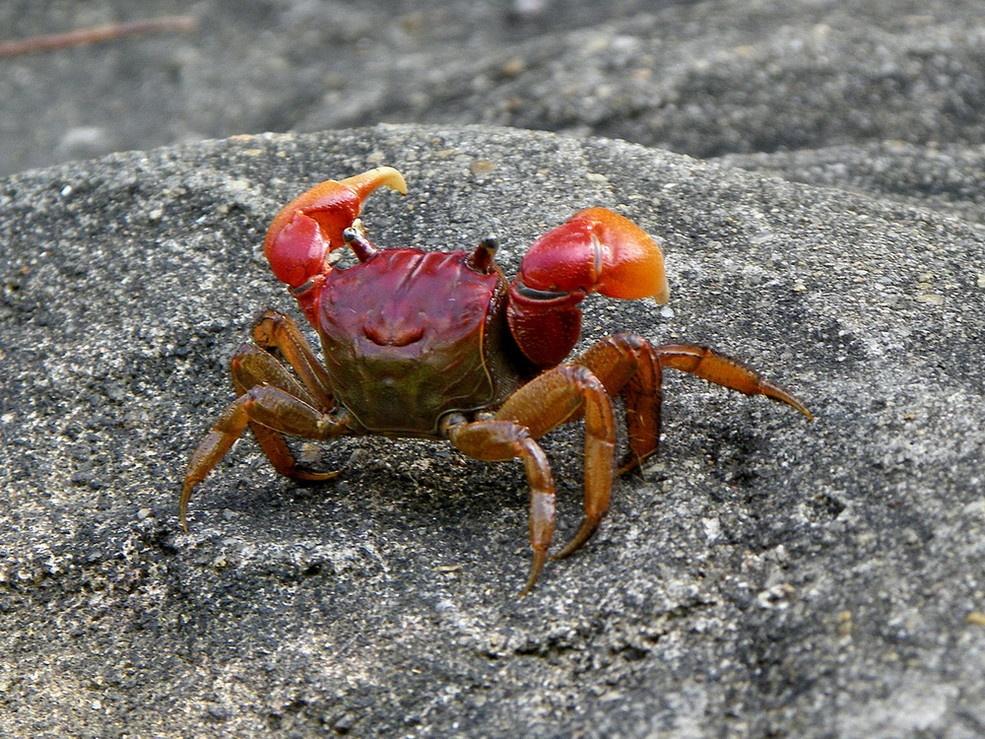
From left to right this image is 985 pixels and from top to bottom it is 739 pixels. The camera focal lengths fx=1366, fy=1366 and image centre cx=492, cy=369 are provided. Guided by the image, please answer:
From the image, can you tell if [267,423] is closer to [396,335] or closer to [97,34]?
[396,335]

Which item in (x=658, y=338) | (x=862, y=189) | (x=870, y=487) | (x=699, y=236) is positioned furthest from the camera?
(x=862, y=189)

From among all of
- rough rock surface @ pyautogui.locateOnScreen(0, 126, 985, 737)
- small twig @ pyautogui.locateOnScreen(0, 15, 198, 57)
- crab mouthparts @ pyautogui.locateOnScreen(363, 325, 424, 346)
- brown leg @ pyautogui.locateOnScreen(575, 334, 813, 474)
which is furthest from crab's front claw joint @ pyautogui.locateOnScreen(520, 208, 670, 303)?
small twig @ pyautogui.locateOnScreen(0, 15, 198, 57)

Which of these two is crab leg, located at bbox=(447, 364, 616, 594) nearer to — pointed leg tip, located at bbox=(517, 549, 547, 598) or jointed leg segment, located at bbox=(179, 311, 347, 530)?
pointed leg tip, located at bbox=(517, 549, 547, 598)

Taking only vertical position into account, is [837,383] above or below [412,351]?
below

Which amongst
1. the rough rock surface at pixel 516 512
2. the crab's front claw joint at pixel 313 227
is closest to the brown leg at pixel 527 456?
the rough rock surface at pixel 516 512

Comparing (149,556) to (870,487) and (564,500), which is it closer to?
(564,500)

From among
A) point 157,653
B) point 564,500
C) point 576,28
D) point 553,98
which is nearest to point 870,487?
point 564,500

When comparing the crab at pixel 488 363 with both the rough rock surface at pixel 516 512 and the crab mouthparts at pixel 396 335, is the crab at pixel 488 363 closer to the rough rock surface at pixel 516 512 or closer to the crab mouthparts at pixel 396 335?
the crab mouthparts at pixel 396 335
